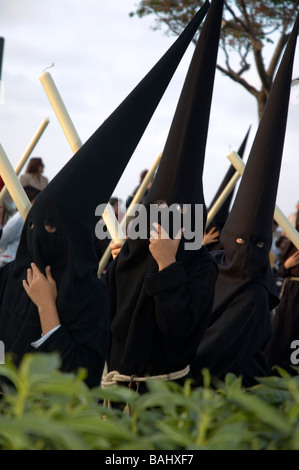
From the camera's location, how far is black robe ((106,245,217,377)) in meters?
3.75

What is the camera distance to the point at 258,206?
4621 millimetres

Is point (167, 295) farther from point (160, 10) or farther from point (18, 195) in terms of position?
point (160, 10)

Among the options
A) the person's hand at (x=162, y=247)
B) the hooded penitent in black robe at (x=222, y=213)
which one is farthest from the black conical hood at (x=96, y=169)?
the hooded penitent in black robe at (x=222, y=213)

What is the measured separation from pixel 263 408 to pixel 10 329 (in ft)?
7.14

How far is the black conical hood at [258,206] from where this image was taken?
4.60 meters

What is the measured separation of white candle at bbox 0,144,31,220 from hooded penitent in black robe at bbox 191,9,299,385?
1274 millimetres

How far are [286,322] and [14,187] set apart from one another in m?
4.44

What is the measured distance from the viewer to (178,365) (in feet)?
13.0

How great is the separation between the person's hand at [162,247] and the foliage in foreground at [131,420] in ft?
7.22

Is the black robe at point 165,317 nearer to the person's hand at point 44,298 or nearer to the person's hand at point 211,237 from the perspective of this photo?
the person's hand at point 44,298

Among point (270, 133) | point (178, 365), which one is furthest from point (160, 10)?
point (178, 365)

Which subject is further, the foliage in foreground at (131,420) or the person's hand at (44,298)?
the person's hand at (44,298)

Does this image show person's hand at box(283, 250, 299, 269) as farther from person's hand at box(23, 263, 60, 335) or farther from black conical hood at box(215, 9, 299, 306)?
person's hand at box(23, 263, 60, 335)
